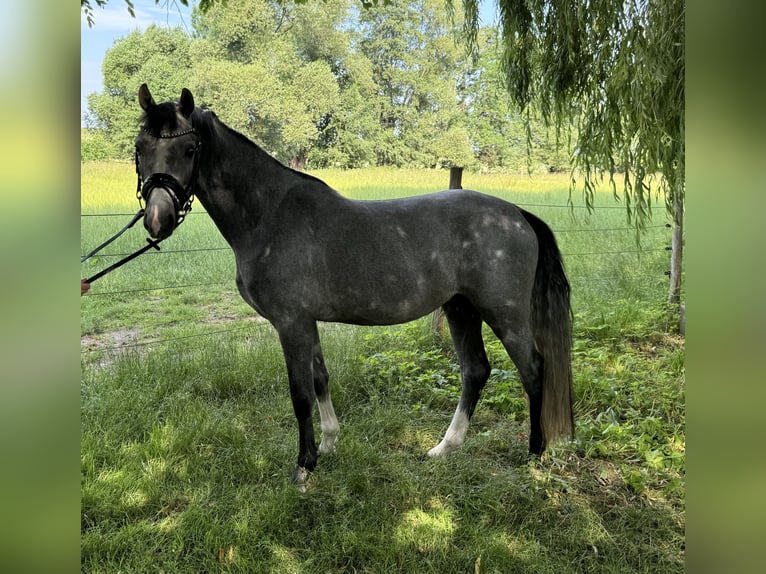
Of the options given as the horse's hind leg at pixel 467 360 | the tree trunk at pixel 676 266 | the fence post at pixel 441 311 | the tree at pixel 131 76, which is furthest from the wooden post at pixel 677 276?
the tree at pixel 131 76

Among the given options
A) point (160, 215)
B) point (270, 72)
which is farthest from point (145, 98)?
point (270, 72)

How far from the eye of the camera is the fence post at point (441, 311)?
4070 millimetres

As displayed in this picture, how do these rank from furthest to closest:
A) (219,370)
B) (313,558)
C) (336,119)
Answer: (336,119) → (219,370) → (313,558)

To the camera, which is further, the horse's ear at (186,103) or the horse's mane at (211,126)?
the horse's mane at (211,126)

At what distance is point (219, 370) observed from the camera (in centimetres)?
335

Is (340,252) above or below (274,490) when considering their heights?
above

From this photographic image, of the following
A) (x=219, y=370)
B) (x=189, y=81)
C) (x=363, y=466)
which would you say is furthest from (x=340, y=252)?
(x=189, y=81)

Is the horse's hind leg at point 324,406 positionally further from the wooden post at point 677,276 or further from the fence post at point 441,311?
the wooden post at point 677,276

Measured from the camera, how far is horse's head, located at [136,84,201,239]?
1.92 m

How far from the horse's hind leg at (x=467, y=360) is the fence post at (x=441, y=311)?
4.36 feet

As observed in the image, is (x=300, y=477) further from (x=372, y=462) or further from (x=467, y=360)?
(x=467, y=360)
